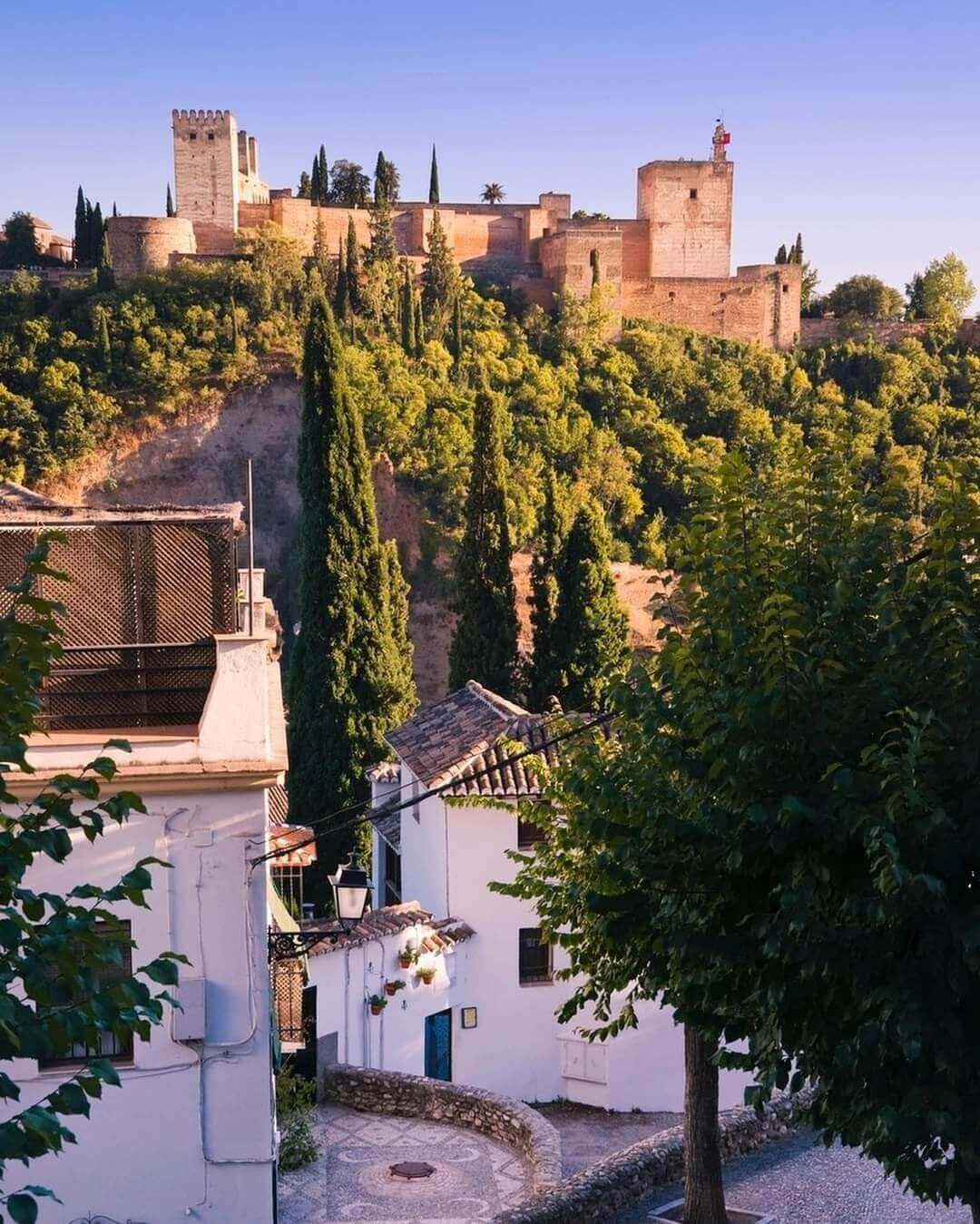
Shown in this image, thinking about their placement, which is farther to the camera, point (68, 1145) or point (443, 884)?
point (443, 884)

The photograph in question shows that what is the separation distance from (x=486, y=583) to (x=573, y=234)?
34.7 m

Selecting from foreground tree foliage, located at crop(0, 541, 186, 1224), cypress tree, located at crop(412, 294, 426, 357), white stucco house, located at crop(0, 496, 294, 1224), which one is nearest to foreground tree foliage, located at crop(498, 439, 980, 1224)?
white stucco house, located at crop(0, 496, 294, 1224)

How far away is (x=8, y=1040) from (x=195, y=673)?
6103mm

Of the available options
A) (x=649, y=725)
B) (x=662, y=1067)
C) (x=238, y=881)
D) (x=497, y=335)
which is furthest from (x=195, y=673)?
(x=497, y=335)

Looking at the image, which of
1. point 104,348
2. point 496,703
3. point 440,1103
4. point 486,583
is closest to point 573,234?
point 104,348

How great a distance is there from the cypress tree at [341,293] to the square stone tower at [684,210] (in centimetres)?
1859

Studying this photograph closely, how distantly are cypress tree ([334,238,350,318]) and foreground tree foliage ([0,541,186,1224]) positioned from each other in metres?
47.1

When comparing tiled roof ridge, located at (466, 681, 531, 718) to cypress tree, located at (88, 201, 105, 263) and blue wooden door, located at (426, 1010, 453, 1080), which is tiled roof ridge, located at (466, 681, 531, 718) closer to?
blue wooden door, located at (426, 1010, 453, 1080)

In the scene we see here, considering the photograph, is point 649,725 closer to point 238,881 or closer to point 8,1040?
point 238,881

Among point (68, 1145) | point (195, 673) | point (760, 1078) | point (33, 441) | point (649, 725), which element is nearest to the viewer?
point (760, 1078)

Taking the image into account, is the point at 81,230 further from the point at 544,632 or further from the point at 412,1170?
the point at 412,1170

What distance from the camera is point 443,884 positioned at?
18062 millimetres

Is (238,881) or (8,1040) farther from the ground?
(8,1040)

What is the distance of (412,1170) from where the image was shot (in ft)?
42.3
